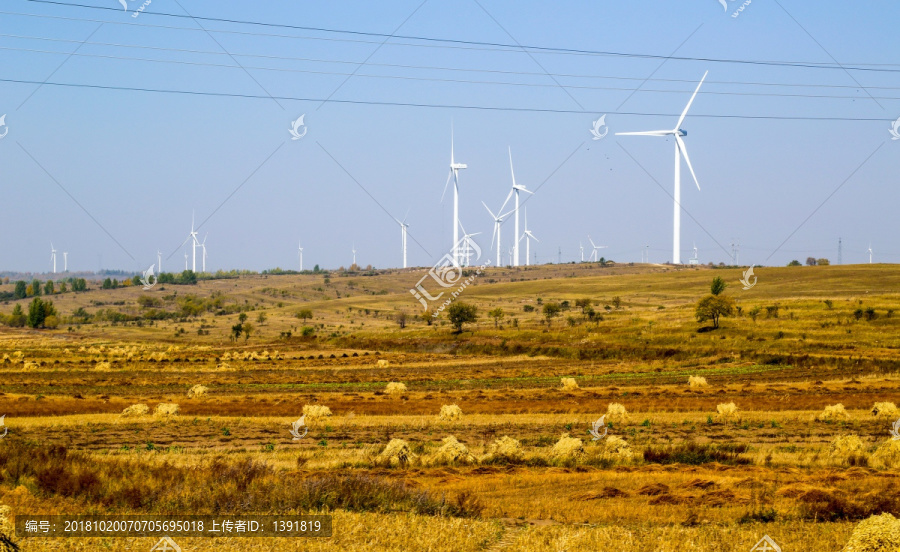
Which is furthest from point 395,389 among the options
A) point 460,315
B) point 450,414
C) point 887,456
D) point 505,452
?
point 460,315

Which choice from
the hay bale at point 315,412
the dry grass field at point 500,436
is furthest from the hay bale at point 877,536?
the hay bale at point 315,412

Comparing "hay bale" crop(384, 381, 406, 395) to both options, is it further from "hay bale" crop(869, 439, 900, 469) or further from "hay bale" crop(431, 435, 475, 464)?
"hay bale" crop(869, 439, 900, 469)

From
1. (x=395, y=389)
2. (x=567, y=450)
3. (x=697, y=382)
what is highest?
(x=567, y=450)

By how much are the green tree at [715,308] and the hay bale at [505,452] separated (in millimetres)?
64695

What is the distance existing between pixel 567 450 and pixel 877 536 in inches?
486

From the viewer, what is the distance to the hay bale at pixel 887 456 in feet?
73.8

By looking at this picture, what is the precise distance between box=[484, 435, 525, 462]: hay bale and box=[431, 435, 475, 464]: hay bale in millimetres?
610

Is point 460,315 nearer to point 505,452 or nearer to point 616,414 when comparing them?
point 616,414

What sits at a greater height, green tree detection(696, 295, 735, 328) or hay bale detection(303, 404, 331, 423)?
green tree detection(696, 295, 735, 328)

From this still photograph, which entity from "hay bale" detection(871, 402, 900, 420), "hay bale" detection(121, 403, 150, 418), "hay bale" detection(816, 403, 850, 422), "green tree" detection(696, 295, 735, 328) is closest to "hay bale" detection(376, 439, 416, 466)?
"hay bale" detection(121, 403, 150, 418)

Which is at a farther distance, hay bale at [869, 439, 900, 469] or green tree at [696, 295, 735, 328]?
green tree at [696, 295, 735, 328]

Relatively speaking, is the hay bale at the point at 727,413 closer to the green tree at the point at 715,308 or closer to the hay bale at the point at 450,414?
the hay bale at the point at 450,414

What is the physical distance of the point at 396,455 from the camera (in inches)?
928

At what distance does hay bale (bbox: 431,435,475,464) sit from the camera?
931 inches
